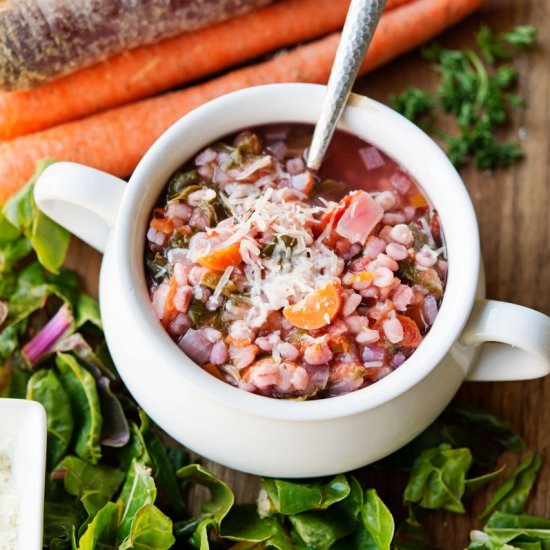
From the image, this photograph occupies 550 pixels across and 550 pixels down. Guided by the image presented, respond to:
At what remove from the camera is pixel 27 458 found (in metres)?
2.33

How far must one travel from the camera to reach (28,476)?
2.31 m

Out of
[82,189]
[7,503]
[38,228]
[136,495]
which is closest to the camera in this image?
[82,189]

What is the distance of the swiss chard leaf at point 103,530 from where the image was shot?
2.35 metres

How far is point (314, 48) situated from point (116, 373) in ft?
3.75

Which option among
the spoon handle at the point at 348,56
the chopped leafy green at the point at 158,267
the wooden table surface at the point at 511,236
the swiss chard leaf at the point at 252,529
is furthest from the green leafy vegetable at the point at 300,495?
the spoon handle at the point at 348,56

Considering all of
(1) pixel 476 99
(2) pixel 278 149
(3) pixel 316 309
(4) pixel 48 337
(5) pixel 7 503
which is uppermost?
(1) pixel 476 99

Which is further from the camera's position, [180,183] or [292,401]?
[180,183]

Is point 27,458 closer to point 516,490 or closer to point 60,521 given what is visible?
point 60,521

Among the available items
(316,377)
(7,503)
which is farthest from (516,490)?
(7,503)

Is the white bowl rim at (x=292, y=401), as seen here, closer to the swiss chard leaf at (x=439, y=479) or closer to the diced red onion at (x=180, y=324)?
the diced red onion at (x=180, y=324)

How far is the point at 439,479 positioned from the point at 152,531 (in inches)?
29.4

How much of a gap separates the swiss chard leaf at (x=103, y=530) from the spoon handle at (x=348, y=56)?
1043 millimetres

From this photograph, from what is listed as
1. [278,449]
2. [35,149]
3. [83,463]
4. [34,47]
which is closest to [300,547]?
[278,449]

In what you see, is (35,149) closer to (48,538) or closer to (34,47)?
(34,47)
